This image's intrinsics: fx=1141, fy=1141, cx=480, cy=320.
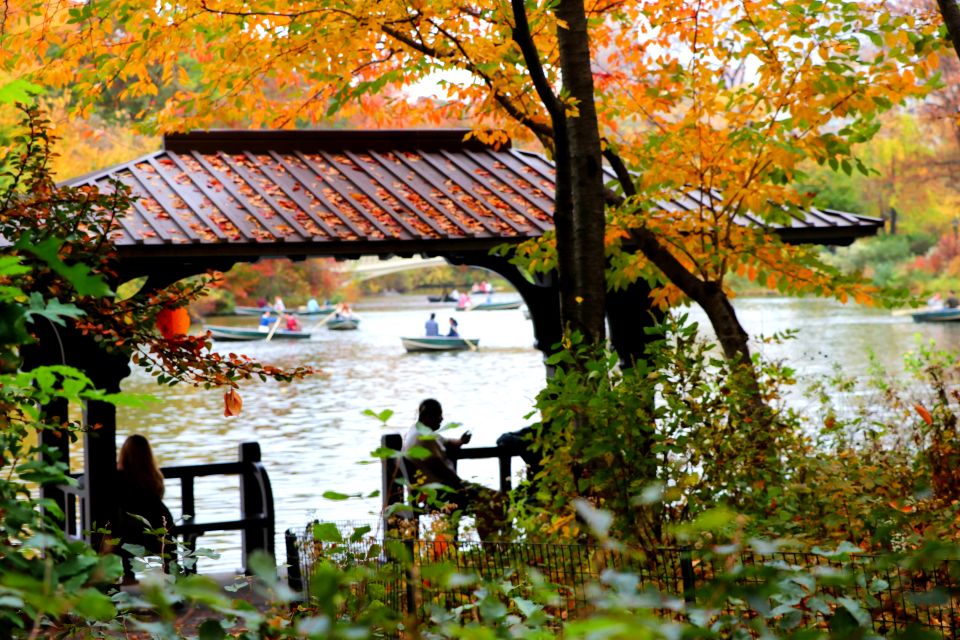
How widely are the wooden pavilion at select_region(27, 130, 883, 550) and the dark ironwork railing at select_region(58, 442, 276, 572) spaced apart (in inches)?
7.4

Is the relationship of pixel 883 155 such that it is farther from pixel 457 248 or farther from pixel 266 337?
pixel 457 248

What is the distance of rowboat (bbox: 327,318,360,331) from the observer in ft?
134

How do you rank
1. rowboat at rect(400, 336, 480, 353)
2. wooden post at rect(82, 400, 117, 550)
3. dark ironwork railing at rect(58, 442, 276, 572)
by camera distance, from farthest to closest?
rowboat at rect(400, 336, 480, 353)
dark ironwork railing at rect(58, 442, 276, 572)
wooden post at rect(82, 400, 117, 550)

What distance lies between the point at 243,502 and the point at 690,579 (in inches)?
223

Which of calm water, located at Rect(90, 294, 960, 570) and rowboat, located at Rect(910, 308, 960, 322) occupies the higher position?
rowboat, located at Rect(910, 308, 960, 322)

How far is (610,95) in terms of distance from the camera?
777cm

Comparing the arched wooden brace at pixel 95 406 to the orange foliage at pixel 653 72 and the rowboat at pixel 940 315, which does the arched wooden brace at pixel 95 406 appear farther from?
the rowboat at pixel 940 315

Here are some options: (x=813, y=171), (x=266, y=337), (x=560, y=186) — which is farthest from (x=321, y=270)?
(x=560, y=186)

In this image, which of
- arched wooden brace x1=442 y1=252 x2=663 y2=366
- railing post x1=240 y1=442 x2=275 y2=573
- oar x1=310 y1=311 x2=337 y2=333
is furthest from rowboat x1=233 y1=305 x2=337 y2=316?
arched wooden brace x1=442 y1=252 x2=663 y2=366

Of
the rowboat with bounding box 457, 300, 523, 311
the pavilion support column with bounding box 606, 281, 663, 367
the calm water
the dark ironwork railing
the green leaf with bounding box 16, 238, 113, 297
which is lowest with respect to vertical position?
the calm water

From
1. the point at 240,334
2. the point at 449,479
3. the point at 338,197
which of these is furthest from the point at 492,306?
the point at 449,479

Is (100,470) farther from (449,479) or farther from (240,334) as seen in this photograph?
(240,334)

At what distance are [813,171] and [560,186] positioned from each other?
130 ft

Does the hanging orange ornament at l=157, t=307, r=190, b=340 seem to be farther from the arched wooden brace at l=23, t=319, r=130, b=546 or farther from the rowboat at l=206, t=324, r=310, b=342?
the rowboat at l=206, t=324, r=310, b=342
